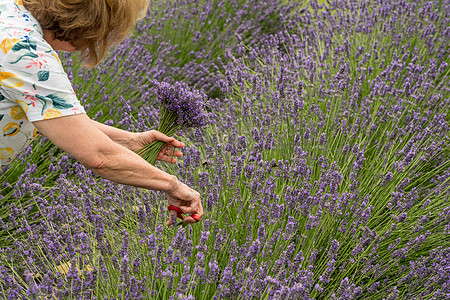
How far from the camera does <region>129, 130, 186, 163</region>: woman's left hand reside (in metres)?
2.17

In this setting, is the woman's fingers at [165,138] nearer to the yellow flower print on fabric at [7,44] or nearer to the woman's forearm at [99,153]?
the woman's forearm at [99,153]

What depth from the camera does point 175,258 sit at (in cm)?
166

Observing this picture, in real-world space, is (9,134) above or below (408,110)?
below

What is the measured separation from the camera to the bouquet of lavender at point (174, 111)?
2100mm

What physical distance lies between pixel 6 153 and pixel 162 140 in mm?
675

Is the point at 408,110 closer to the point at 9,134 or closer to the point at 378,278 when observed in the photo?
the point at 378,278

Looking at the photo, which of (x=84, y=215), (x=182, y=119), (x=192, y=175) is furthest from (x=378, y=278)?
(x=84, y=215)

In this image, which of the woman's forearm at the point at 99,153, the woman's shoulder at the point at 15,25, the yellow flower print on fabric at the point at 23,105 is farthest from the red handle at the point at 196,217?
the woman's shoulder at the point at 15,25

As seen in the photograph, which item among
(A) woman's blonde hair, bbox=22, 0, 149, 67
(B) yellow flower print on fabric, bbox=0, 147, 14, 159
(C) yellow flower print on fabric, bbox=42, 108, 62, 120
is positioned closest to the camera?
(C) yellow flower print on fabric, bbox=42, 108, 62, 120

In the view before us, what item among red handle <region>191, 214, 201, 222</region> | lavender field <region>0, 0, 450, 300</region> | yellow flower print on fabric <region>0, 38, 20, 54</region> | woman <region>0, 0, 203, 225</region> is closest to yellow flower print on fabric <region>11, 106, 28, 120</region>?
woman <region>0, 0, 203, 225</region>

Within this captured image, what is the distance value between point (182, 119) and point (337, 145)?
43.3 inches

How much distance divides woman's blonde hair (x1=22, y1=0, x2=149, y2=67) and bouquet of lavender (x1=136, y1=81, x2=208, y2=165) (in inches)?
13.5

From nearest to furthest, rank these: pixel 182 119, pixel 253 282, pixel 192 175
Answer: pixel 253 282, pixel 182 119, pixel 192 175

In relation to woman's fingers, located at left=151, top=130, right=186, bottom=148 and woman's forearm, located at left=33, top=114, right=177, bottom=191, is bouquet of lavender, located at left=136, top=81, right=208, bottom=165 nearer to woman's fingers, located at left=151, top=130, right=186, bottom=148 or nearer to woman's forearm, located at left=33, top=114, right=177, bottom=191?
woman's fingers, located at left=151, top=130, right=186, bottom=148
